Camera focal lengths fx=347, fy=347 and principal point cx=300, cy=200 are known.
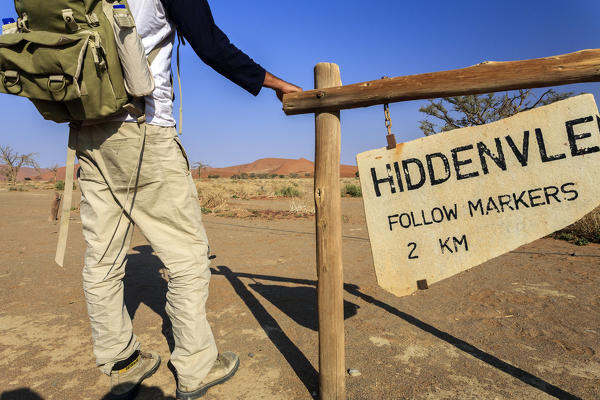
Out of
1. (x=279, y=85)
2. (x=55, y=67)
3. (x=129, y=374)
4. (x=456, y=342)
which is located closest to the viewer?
(x=55, y=67)

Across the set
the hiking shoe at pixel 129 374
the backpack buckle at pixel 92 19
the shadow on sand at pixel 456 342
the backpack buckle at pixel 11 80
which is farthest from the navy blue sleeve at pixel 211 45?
the shadow on sand at pixel 456 342

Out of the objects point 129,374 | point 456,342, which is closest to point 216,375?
point 129,374

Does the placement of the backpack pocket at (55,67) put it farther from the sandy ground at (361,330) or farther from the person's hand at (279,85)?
the sandy ground at (361,330)

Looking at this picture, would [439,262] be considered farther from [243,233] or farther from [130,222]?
[243,233]

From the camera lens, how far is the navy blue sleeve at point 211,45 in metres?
1.65

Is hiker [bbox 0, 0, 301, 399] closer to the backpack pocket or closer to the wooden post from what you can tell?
the backpack pocket

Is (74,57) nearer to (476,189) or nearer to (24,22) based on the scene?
(24,22)

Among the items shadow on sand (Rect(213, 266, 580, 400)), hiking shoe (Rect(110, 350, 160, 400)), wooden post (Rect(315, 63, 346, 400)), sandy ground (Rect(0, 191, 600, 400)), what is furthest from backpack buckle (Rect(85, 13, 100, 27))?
shadow on sand (Rect(213, 266, 580, 400))

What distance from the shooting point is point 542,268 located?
13.3 ft

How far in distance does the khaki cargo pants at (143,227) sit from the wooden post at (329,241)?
2.06 ft

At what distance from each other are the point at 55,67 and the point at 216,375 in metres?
1.73

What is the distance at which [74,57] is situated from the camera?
1423mm

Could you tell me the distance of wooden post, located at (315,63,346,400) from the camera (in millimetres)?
1756

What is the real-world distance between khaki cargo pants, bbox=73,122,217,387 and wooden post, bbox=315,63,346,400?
2.06 ft
